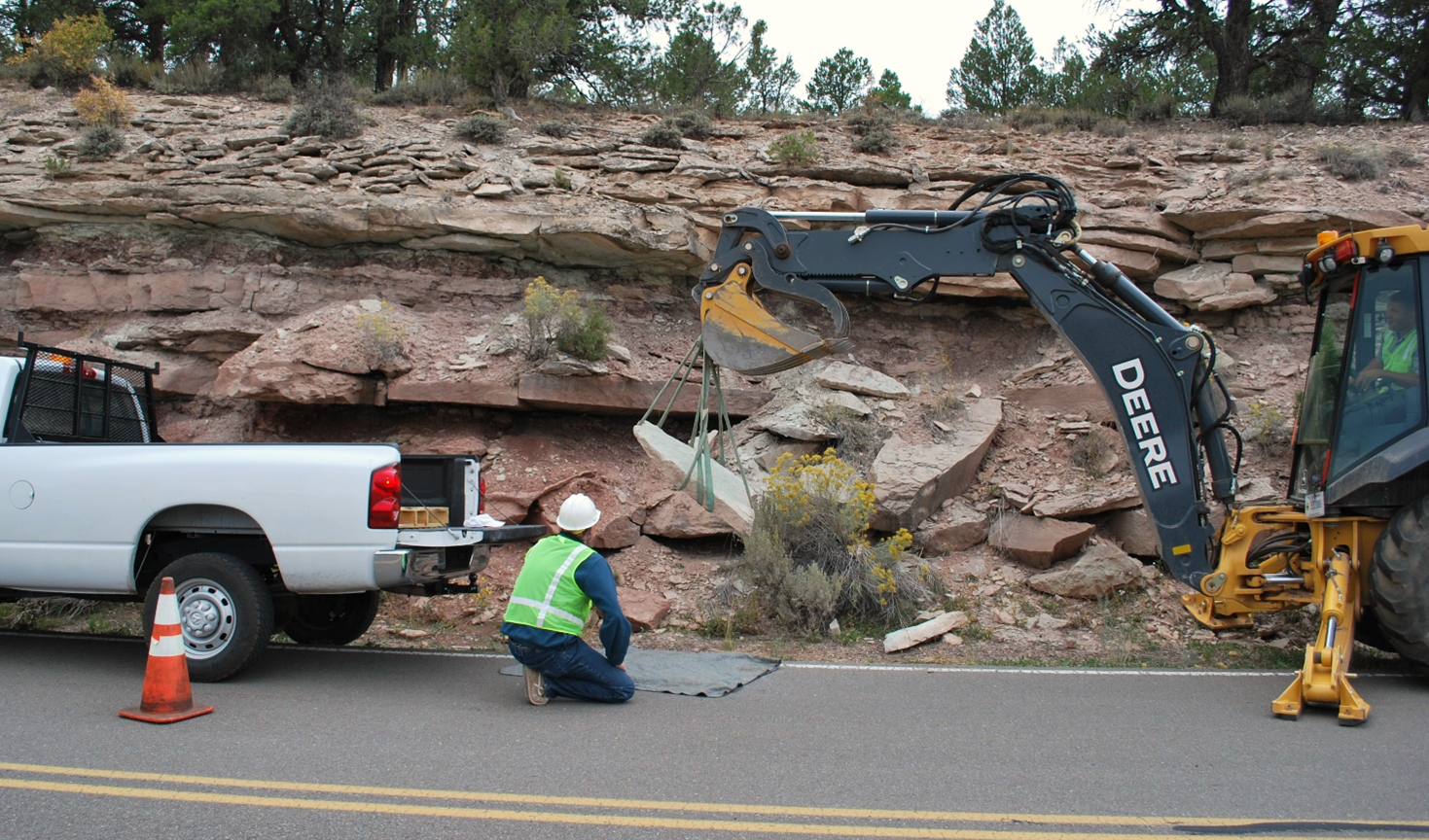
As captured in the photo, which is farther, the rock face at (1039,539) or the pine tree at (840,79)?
the pine tree at (840,79)

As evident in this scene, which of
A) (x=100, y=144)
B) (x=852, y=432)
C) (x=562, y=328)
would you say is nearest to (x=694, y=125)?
(x=562, y=328)

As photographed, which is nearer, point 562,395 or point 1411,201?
point 562,395

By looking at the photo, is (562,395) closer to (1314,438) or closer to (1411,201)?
(1314,438)

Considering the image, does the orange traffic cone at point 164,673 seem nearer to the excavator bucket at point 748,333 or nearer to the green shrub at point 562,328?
the excavator bucket at point 748,333

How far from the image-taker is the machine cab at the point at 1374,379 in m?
6.81

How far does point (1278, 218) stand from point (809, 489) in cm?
810

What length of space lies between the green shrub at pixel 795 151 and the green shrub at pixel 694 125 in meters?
1.82

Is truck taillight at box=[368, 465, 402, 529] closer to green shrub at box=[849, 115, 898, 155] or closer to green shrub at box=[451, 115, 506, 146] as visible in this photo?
green shrub at box=[451, 115, 506, 146]

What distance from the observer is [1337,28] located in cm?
2142

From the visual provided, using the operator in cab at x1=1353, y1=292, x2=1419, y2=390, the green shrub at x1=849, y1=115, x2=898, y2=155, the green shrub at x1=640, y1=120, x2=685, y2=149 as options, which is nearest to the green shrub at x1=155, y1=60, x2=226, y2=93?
the green shrub at x1=640, y1=120, x2=685, y2=149

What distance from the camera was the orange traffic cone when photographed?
5766mm

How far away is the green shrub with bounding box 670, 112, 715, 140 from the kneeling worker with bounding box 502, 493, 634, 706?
41.8 ft

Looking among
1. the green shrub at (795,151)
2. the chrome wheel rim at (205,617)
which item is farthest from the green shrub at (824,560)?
the green shrub at (795,151)

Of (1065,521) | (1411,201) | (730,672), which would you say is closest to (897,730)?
(730,672)
